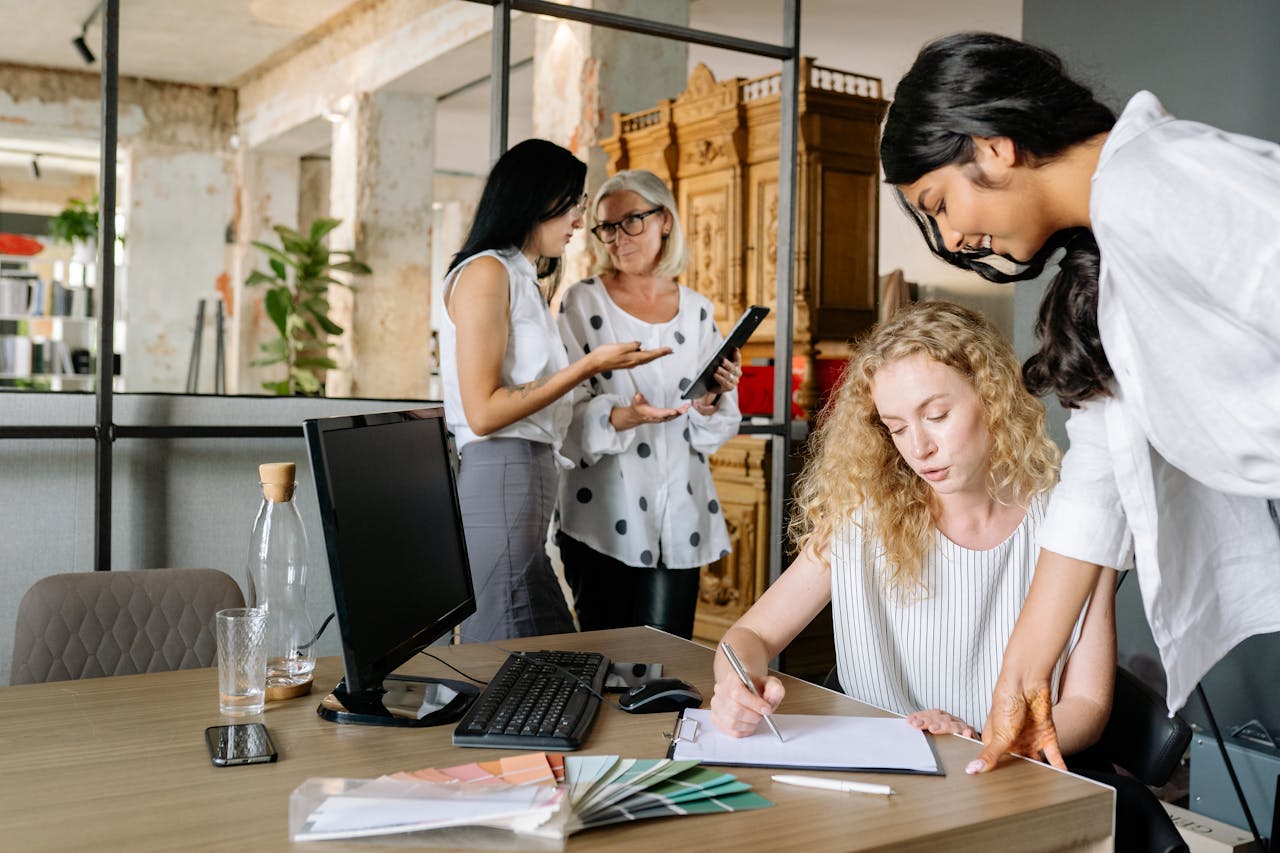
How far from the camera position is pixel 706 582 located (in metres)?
5.56

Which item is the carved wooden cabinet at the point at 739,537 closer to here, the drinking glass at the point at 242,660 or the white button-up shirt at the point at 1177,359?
the white button-up shirt at the point at 1177,359

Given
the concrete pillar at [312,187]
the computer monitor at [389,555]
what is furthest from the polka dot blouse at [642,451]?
the concrete pillar at [312,187]

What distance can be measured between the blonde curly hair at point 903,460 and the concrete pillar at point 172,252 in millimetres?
9314

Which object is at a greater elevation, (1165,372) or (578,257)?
(578,257)

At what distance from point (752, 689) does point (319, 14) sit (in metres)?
8.18

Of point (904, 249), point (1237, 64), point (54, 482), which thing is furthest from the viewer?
point (904, 249)

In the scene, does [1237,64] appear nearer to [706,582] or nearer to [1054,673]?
[1054,673]

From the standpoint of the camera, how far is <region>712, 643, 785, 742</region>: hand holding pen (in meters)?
1.32

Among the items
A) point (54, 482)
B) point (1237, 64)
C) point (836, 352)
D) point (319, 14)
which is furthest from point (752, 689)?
point (319, 14)

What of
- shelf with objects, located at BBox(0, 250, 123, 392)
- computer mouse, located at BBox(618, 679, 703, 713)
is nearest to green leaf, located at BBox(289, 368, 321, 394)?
shelf with objects, located at BBox(0, 250, 123, 392)

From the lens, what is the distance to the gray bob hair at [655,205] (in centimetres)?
275

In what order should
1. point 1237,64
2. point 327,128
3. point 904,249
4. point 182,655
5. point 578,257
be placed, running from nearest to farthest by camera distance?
point 182,655
point 1237,64
point 578,257
point 904,249
point 327,128

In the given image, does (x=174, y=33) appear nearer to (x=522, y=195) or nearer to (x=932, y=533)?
(x=522, y=195)

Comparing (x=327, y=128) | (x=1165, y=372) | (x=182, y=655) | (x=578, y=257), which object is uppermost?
(x=327, y=128)
